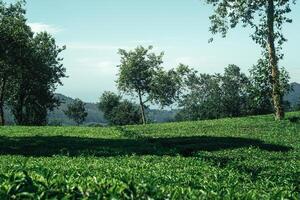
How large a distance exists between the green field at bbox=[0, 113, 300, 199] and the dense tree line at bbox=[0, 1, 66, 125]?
1018 inches

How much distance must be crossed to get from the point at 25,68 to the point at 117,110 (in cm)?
9446

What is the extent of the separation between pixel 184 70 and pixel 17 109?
47755mm

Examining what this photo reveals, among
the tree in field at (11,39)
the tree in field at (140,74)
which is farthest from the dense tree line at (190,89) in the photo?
the tree in field at (11,39)

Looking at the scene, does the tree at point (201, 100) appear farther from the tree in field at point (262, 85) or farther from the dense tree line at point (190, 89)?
the tree in field at point (262, 85)

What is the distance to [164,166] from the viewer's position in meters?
20.7

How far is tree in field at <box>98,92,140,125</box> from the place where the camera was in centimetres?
16638

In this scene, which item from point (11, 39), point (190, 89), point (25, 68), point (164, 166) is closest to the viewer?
point (164, 166)

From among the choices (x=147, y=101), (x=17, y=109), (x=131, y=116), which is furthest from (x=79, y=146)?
(x=131, y=116)

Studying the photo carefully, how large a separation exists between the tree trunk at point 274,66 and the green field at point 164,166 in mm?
2523

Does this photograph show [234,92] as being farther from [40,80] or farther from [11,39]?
[11,39]

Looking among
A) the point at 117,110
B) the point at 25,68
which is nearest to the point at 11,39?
the point at 25,68

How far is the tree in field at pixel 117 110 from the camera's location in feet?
546

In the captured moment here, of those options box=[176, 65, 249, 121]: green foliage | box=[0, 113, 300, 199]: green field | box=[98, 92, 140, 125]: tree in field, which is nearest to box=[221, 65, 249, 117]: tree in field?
box=[176, 65, 249, 121]: green foliage

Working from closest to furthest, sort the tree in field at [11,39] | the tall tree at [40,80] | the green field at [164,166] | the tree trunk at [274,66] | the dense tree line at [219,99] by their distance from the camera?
the green field at [164,166], the tree trunk at [274,66], the tree in field at [11,39], the tall tree at [40,80], the dense tree line at [219,99]
